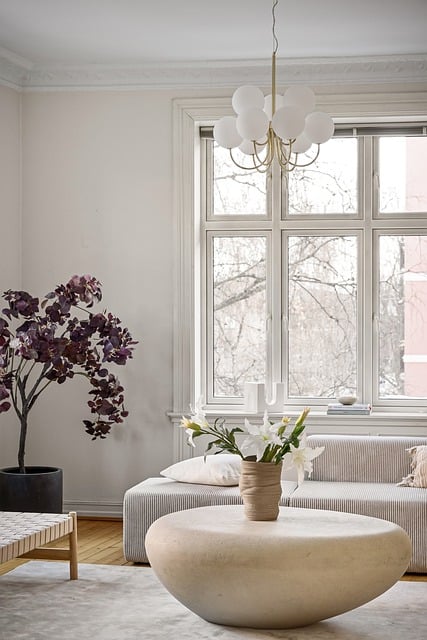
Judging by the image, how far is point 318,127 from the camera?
14.6 feet

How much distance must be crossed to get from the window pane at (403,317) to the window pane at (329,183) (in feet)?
1.26

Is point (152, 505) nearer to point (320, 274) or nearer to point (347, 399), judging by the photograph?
point (347, 399)

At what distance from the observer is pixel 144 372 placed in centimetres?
634

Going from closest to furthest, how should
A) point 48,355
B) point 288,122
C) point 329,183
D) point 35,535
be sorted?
point 288,122 < point 35,535 < point 48,355 < point 329,183

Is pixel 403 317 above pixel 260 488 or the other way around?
above

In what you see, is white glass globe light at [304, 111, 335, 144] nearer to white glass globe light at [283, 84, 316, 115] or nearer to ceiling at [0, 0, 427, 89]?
white glass globe light at [283, 84, 316, 115]

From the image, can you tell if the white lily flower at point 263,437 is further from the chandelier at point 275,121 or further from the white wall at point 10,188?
the white wall at point 10,188

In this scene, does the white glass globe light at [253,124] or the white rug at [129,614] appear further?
the white glass globe light at [253,124]

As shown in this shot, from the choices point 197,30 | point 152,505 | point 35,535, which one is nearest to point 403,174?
point 197,30

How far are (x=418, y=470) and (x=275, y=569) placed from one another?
1877mm

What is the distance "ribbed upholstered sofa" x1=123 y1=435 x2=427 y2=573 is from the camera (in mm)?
4852

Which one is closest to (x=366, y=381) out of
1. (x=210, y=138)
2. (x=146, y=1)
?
(x=210, y=138)

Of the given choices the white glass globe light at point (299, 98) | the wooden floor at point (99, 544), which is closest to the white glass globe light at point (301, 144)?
the white glass globe light at point (299, 98)

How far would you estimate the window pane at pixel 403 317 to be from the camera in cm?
634
